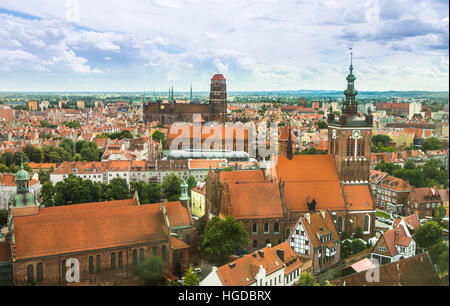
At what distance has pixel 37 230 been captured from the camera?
49.8 ft

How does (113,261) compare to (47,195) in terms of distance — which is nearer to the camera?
(113,261)

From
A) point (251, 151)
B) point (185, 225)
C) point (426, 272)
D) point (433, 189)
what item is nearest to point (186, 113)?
point (251, 151)

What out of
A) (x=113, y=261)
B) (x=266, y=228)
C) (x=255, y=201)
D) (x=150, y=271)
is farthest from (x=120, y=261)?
(x=266, y=228)

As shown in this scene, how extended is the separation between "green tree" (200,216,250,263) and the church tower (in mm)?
54122

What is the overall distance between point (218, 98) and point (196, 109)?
9.50 m

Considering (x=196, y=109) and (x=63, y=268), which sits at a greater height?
(x=196, y=109)

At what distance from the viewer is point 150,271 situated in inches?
616

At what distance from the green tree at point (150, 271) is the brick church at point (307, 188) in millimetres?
5333

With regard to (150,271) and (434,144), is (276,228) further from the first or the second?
(434,144)

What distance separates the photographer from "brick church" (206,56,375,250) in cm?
2062

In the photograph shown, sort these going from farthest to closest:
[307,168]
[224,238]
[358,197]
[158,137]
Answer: [158,137] < [358,197] < [307,168] < [224,238]

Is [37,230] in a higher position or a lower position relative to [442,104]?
lower

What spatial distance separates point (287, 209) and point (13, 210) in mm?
11864
